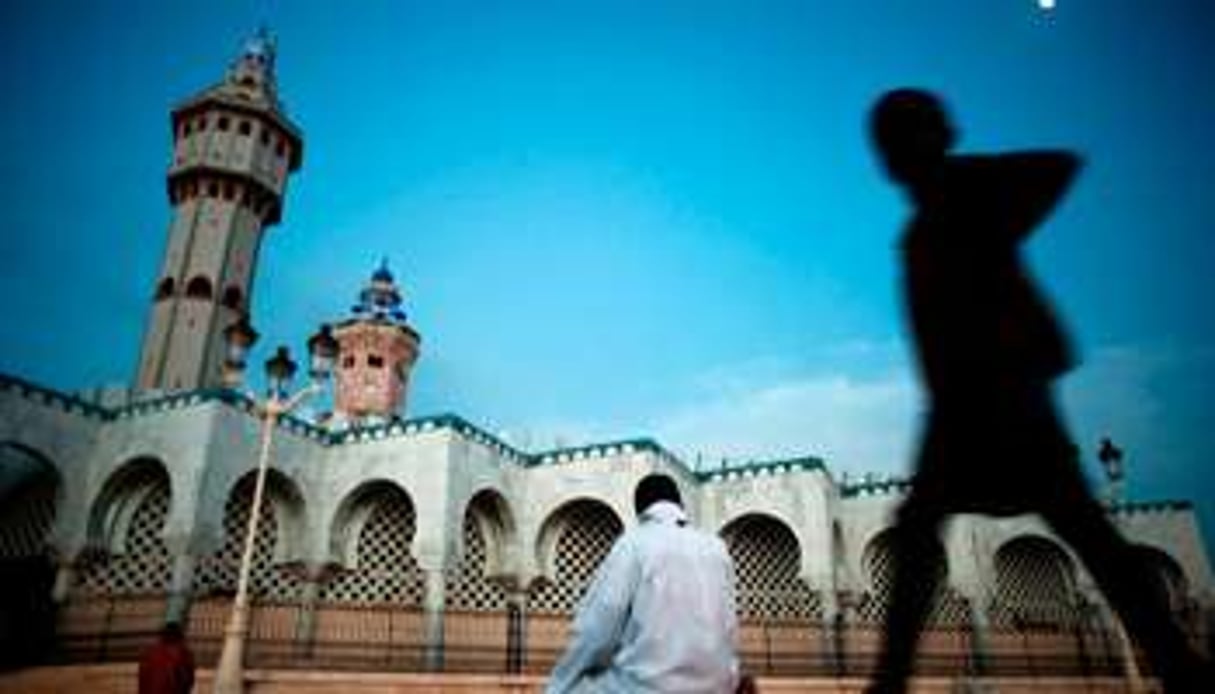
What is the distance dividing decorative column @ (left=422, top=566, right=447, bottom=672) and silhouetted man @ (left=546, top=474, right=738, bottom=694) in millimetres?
12765

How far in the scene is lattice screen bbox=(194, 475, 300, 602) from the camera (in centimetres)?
1599

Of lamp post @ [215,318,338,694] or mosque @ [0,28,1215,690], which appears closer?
lamp post @ [215,318,338,694]

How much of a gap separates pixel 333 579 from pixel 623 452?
6393mm

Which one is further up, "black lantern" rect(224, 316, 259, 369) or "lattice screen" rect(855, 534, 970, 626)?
"black lantern" rect(224, 316, 259, 369)

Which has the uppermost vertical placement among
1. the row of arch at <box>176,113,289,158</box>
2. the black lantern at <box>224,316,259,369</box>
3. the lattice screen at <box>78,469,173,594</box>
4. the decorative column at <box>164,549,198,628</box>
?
the row of arch at <box>176,113,289,158</box>

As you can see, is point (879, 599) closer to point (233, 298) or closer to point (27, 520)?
point (27, 520)

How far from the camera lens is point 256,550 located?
1645 cm

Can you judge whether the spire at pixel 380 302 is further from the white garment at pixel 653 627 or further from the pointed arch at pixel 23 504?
the white garment at pixel 653 627

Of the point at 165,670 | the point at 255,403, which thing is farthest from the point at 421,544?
the point at 165,670

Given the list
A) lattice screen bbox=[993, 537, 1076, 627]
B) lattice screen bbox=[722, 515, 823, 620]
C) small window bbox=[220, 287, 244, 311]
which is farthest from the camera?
small window bbox=[220, 287, 244, 311]

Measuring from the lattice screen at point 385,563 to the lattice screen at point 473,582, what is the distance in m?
0.77

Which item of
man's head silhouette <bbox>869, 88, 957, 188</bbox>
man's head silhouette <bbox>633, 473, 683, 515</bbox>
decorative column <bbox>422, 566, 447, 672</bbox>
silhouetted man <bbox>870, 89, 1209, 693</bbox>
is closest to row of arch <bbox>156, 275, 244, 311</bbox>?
decorative column <bbox>422, 566, 447, 672</bbox>

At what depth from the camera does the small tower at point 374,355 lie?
91.8 feet

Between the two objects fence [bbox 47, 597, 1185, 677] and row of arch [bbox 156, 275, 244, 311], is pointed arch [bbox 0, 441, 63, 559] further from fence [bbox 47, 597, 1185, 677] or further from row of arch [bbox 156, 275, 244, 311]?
row of arch [bbox 156, 275, 244, 311]
